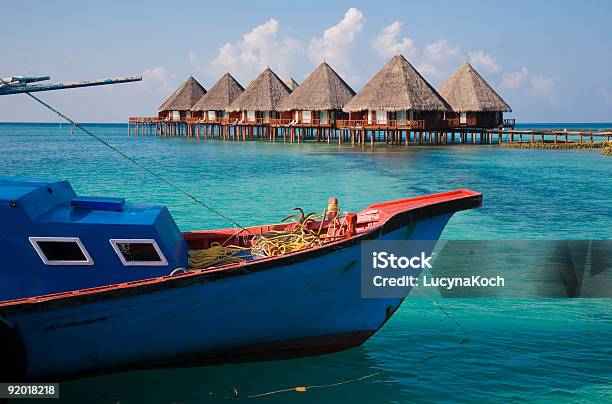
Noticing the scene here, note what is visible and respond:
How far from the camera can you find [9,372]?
6.31 metres

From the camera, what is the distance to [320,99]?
5119 centimetres

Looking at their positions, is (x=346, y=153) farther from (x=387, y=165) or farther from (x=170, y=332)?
(x=170, y=332)

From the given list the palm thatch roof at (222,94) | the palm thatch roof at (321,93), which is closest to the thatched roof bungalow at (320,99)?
the palm thatch roof at (321,93)

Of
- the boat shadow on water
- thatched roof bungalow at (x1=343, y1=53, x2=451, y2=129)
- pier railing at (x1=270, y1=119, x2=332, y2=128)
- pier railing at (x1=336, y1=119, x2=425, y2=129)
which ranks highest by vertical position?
thatched roof bungalow at (x1=343, y1=53, x2=451, y2=129)

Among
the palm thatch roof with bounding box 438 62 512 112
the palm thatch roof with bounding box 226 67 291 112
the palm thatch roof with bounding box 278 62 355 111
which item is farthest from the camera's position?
the palm thatch roof with bounding box 226 67 291 112

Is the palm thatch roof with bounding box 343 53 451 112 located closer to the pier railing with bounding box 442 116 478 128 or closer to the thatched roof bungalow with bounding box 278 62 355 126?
the thatched roof bungalow with bounding box 278 62 355 126

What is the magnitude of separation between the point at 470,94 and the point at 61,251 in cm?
4842

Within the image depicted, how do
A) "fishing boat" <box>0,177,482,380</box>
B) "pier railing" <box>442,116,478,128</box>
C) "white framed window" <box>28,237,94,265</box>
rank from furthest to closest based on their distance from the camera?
"pier railing" <box>442,116,478,128</box> < "white framed window" <box>28,237,94,265</box> < "fishing boat" <box>0,177,482,380</box>

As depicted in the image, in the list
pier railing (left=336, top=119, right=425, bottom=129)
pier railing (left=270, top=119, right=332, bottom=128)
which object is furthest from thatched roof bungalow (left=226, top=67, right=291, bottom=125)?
pier railing (left=336, top=119, right=425, bottom=129)

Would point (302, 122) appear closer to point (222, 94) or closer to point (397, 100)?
point (397, 100)

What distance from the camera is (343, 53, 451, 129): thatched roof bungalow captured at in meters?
45.5

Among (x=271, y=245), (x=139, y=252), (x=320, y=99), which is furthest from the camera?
(x=320, y=99)

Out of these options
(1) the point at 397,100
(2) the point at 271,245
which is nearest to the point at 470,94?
(1) the point at 397,100

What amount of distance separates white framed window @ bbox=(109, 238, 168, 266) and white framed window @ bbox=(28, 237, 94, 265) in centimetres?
33
